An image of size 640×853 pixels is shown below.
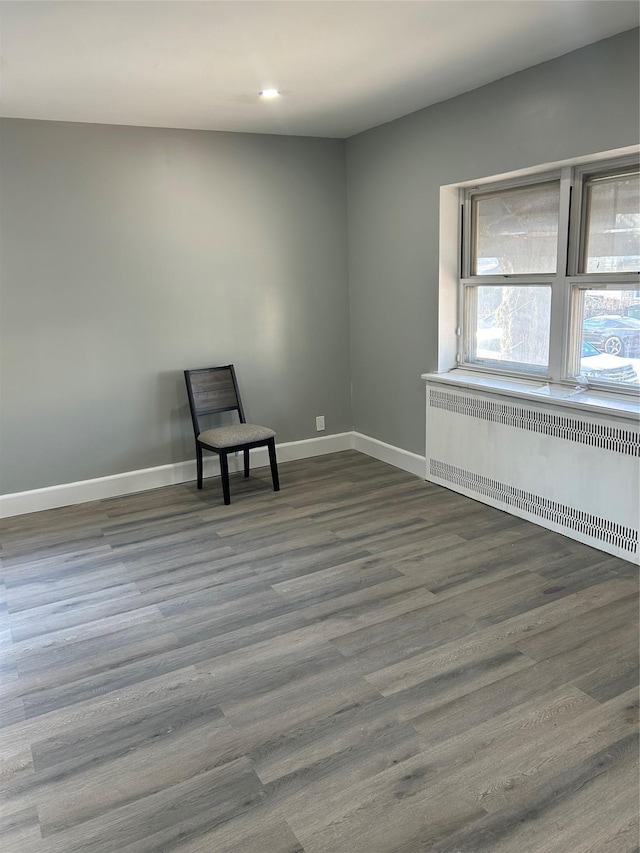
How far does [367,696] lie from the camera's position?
2.37 m

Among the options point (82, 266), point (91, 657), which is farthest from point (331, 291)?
point (91, 657)

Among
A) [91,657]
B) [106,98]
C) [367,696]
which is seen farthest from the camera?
[106,98]

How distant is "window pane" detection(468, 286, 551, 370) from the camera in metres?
3.78

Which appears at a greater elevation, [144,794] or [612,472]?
[612,472]

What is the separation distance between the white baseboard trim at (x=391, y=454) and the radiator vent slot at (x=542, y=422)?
496 millimetres

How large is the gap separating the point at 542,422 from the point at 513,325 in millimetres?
717

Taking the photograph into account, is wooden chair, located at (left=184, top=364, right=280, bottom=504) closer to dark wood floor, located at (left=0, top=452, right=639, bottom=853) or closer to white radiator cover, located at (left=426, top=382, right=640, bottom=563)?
dark wood floor, located at (left=0, top=452, right=639, bottom=853)

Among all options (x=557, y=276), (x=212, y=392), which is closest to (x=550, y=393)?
(x=557, y=276)

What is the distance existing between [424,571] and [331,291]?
2625 mm

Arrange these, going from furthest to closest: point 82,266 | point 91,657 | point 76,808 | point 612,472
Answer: point 82,266, point 612,472, point 91,657, point 76,808

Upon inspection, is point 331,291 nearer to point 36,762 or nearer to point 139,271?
point 139,271

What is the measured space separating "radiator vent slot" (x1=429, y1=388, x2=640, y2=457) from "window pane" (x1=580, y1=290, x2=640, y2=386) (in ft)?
1.01

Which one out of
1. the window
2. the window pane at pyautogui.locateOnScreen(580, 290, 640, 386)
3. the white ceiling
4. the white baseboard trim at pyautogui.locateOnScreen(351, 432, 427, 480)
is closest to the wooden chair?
the white baseboard trim at pyautogui.locateOnScreen(351, 432, 427, 480)

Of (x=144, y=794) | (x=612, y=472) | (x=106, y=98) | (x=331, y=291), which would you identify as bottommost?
(x=144, y=794)
